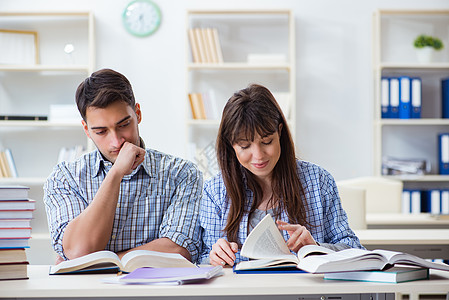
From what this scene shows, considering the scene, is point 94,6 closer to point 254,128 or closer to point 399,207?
point 399,207

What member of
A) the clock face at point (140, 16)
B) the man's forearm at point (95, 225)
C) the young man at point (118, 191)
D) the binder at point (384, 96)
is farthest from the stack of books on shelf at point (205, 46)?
the man's forearm at point (95, 225)

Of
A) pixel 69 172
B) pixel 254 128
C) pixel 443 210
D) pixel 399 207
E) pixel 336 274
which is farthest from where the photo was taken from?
pixel 443 210

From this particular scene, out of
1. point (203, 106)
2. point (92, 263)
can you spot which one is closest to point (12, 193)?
point (92, 263)

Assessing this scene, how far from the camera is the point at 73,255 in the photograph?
1.68 meters

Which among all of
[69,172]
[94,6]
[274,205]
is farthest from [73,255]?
[94,6]

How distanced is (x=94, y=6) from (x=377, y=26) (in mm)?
2107

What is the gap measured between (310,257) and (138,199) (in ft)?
2.32

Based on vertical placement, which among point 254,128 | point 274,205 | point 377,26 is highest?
point 377,26

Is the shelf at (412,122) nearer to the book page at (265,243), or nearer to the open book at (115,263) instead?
the book page at (265,243)

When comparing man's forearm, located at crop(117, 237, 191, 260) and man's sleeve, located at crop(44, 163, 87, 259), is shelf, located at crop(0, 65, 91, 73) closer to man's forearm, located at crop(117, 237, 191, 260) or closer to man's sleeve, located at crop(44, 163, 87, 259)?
man's sleeve, located at crop(44, 163, 87, 259)

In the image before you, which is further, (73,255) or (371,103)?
(371,103)

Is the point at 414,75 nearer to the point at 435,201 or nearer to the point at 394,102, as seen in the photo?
the point at 394,102

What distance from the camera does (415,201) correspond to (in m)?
4.24

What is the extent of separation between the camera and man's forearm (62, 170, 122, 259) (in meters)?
1.67
